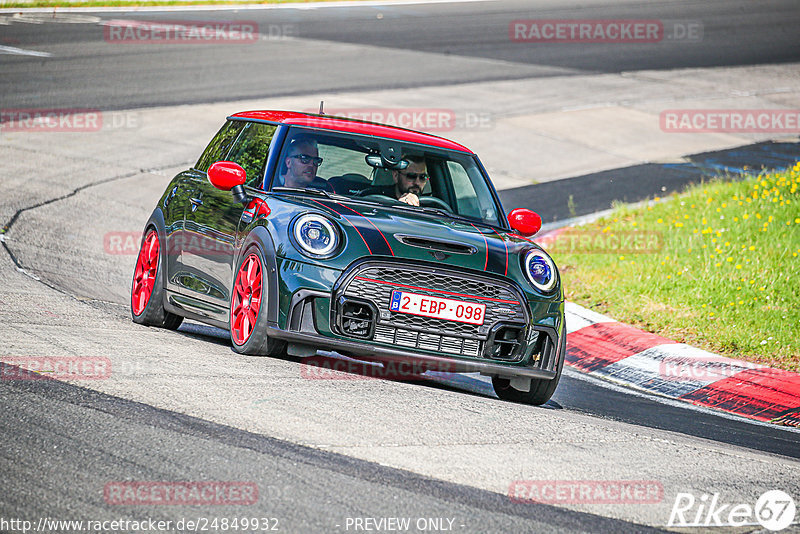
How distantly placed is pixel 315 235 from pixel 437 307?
800 millimetres

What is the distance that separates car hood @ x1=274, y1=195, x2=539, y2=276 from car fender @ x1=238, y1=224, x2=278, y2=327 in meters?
0.29

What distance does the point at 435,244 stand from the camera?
6.36m

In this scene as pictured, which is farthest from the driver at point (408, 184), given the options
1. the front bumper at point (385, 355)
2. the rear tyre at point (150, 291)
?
the rear tyre at point (150, 291)

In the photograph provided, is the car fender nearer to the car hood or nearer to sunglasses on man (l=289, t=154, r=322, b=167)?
the car hood

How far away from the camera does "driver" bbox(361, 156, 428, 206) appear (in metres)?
7.26

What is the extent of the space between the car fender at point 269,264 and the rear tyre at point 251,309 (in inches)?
1.4

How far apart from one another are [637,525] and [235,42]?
2182 centimetres

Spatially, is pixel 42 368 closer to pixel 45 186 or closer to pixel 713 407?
pixel 713 407

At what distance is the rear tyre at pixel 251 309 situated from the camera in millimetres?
6301

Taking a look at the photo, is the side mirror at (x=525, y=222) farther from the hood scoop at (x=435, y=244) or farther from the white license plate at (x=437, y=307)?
the white license plate at (x=437, y=307)

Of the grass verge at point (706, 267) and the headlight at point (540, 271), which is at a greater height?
the headlight at point (540, 271)

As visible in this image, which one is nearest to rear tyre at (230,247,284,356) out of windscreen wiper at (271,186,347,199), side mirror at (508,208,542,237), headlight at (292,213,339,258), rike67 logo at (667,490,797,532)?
headlight at (292,213,339,258)

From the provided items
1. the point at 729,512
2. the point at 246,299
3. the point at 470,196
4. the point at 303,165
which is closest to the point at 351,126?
the point at 303,165

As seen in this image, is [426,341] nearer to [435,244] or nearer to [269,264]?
[435,244]
